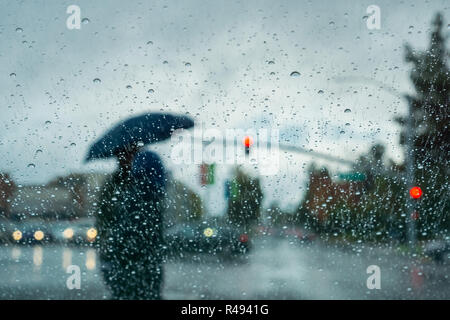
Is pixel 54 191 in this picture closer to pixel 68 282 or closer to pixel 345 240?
pixel 68 282

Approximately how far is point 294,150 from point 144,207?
26.3 inches

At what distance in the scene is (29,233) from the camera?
1.67 metres

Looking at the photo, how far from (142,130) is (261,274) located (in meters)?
0.78

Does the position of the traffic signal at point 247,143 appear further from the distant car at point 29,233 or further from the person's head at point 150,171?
the distant car at point 29,233

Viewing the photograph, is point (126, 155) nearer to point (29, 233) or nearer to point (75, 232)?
point (75, 232)

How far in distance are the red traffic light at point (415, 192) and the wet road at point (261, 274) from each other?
24 centimetres

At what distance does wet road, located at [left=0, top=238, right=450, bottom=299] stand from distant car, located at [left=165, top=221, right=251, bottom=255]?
38 millimetres

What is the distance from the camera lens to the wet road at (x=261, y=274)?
1.62 m

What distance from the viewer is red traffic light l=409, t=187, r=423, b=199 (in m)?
1.60
